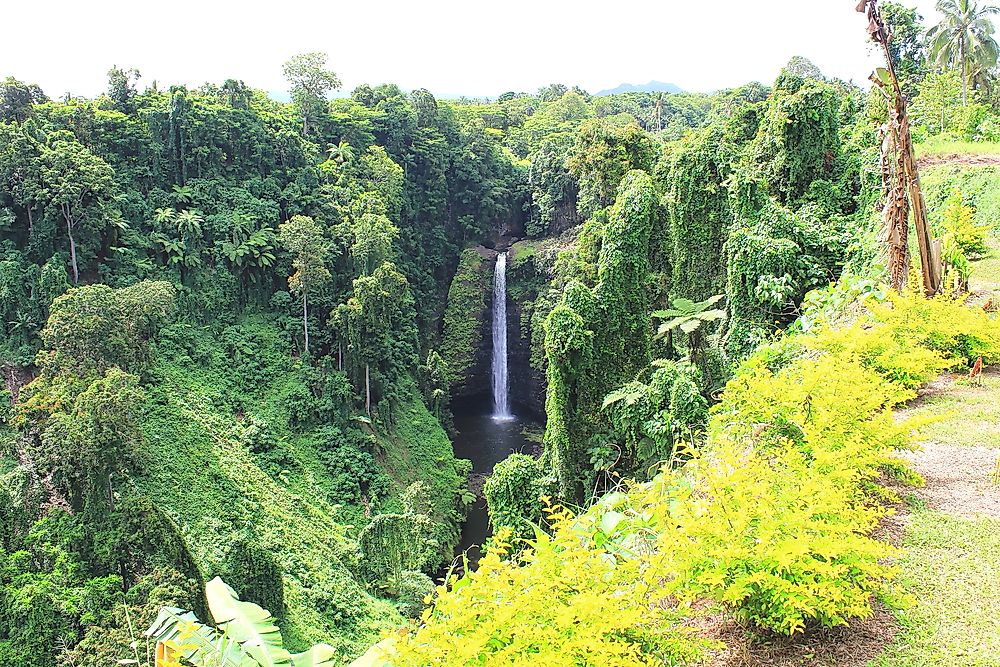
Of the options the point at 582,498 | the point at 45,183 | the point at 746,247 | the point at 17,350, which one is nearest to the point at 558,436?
the point at 582,498

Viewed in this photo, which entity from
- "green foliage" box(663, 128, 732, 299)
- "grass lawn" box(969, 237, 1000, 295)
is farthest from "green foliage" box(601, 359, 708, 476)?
"grass lawn" box(969, 237, 1000, 295)

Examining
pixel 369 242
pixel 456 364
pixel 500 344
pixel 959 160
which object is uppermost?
pixel 959 160

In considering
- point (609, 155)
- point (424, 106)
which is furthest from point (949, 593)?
point (424, 106)

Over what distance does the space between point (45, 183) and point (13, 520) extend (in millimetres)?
8403

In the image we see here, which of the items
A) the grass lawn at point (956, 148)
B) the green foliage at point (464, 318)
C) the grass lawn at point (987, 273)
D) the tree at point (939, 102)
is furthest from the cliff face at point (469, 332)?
the grass lawn at point (987, 273)

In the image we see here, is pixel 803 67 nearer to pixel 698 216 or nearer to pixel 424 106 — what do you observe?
pixel 424 106

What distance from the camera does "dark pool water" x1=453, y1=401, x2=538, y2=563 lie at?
76.1 ft

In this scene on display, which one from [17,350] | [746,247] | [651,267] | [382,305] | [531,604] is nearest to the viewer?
[531,604]

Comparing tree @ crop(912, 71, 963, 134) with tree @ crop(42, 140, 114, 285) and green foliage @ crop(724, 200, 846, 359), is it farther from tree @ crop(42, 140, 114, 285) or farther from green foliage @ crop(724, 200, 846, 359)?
tree @ crop(42, 140, 114, 285)

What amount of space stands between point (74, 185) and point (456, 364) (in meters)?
14.2

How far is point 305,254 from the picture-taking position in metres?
19.8

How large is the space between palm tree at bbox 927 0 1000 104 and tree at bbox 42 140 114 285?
23030mm

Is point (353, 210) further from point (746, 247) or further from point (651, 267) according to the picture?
point (746, 247)

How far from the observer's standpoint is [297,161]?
74.8 ft
